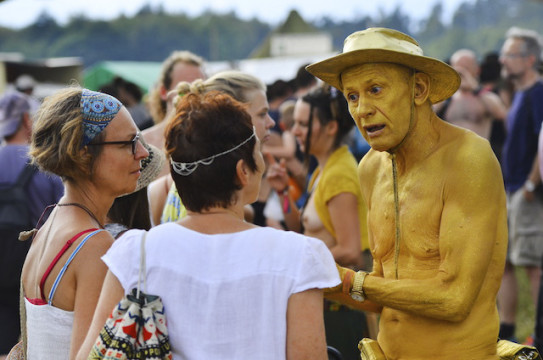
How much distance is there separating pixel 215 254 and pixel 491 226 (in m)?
0.92

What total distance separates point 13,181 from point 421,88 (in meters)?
2.92

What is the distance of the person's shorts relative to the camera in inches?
253

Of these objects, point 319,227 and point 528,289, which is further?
point 528,289

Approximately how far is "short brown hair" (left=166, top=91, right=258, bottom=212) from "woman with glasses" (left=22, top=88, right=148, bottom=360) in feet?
1.46

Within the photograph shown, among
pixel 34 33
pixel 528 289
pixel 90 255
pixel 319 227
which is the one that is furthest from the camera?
pixel 34 33

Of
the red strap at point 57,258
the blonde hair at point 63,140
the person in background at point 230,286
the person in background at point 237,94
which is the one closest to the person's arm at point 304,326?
the person in background at point 230,286

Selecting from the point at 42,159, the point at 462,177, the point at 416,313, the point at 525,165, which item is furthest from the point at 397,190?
the point at 525,165

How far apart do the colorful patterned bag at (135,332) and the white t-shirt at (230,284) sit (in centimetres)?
4

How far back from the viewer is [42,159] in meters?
2.49

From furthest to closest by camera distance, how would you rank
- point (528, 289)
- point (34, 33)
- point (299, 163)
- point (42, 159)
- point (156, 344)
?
point (34, 33), point (528, 289), point (299, 163), point (42, 159), point (156, 344)

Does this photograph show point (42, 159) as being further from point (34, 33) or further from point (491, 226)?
point (34, 33)

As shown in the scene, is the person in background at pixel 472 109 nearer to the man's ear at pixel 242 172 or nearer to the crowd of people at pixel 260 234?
the crowd of people at pixel 260 234

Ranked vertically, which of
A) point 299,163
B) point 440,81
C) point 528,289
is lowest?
point 528,289

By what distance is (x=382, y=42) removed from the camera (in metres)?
2.33
